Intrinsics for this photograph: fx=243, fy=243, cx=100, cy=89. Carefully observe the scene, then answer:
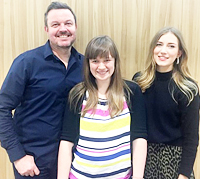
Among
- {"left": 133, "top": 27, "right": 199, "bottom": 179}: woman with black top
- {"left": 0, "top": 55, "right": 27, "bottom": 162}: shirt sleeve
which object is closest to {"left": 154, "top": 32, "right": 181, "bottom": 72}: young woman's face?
{"left": 133, "top": 27, "right": 199, "bottom": 179}: woman with black top

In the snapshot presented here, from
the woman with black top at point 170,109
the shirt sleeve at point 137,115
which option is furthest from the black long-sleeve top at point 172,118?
the shirt sleeve at point 137,115

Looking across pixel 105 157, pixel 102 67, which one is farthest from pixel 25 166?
pixel 102 67

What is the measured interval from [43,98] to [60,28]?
41 centimetres

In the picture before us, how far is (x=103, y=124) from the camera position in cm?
121

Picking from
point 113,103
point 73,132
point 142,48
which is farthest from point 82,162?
point 142,48

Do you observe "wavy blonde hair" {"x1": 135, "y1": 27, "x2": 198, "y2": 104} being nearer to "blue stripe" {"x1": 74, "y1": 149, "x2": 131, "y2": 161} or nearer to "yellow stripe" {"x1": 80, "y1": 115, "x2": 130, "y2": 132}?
"yellow stripe" {"x1": 80, "y1": 115, "x2": 130, "y2": 132}

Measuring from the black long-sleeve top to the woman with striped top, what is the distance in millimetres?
114

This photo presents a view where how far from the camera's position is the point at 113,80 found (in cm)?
129

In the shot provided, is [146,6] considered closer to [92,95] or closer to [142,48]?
[142,48]

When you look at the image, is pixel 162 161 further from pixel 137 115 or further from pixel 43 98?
pixel 43 98

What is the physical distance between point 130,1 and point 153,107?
774 mm

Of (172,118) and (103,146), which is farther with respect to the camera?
(172,118)

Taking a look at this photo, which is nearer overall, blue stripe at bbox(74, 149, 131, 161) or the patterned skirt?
blue stripe at bbox(74, 149, 131, 161)

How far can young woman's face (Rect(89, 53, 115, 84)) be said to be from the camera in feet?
4.04
